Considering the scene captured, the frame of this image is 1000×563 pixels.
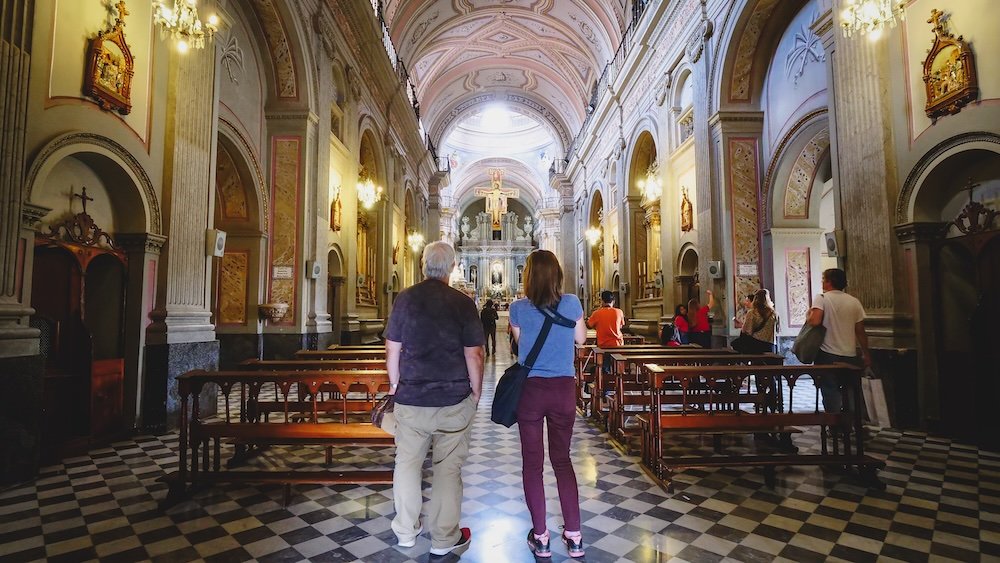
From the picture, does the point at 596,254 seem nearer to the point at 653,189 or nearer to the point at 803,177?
the point at 653,189

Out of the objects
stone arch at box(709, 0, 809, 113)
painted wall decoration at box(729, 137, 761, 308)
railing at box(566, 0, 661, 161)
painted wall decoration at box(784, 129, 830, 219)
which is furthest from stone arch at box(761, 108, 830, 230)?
railing at box(566, 0, 661, 161)

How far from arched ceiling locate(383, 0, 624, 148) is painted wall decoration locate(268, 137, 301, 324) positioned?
278 inches

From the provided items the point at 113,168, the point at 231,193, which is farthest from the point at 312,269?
the point at 113,168

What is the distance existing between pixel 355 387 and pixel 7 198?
134 inches

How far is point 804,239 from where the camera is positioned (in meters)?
8.91

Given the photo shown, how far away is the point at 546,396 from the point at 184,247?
495cm

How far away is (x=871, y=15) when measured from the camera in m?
4.59

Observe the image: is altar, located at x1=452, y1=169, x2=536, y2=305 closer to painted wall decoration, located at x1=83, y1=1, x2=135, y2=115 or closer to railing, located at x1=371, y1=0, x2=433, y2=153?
railing, located at x1=371, y1=0, x2=433, y2=153

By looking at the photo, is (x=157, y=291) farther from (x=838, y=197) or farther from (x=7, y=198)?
(x=838, y=197)

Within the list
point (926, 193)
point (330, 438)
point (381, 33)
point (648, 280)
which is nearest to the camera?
point (330, 438)

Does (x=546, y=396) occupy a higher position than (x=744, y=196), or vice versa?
(x=744, y=196)

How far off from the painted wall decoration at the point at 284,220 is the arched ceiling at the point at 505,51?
7.05m

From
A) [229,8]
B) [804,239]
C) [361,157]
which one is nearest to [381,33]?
[361,157]

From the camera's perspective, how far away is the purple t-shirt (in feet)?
8.45
